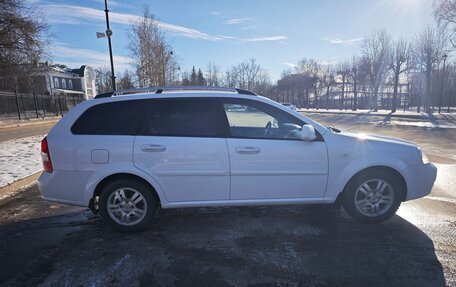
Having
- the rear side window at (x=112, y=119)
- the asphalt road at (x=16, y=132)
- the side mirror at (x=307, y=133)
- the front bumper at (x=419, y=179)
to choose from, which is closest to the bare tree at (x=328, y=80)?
the asphalt road at (x=16, y=132)

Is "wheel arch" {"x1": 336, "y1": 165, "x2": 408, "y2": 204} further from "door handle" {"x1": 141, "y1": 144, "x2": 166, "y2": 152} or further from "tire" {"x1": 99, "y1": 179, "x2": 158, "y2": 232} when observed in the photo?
"tire" {"x1": 99, "y1": 179, "x2": 158, "y2": 232}

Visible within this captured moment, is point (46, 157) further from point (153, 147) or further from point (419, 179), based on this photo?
→ point (419, 179)

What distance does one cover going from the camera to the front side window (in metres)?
4.13

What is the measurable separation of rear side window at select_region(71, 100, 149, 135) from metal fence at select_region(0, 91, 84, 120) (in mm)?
24439

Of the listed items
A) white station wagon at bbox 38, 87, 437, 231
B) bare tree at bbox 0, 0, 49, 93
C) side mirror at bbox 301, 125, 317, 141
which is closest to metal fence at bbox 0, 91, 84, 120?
bare tree at bbox 0, 0, 49, 93

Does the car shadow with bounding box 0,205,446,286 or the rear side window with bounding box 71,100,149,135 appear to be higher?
the rear side window with bounding box 71,100,149,135

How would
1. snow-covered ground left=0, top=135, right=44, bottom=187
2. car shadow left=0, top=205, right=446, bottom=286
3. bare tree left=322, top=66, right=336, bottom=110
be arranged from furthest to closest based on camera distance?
bare tree left=322, top=66, right=336, bottom=110 → snow-covered ground left=0, top=135, right=44, bottom=187 → car shadow left=0, top=205, right=446, bottom=286

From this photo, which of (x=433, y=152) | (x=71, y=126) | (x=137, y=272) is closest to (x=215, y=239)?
(x=137, y=272)

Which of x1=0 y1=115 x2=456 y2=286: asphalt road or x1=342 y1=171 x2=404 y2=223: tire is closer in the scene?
x1=0 y1=115 x2=456 y2=286: asphalt road

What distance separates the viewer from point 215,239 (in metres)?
3.92

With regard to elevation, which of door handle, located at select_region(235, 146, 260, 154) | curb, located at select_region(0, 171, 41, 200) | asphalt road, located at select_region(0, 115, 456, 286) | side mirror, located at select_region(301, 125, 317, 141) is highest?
side mirror, located at select_region(301, 125, 317, 141)

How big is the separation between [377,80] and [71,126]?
42.7m

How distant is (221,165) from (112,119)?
1.55m

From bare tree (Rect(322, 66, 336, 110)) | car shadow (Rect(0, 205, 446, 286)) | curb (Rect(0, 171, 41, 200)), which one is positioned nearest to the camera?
car shadow (Rect(0, 205, 446, 286))
